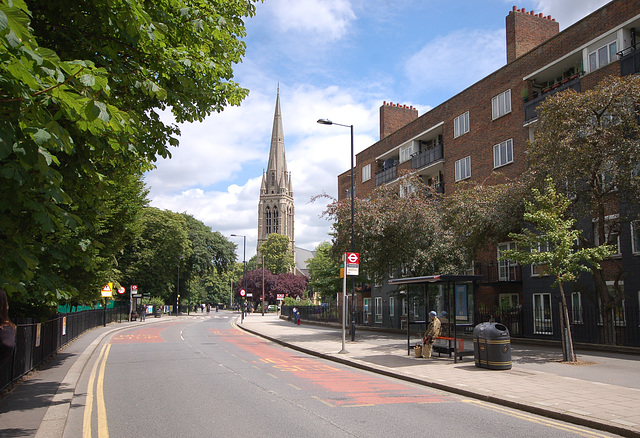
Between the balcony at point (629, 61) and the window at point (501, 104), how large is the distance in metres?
7.24

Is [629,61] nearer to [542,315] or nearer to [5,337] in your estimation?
[542,315]

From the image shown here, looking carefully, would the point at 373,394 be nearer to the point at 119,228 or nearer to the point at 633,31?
the point at 119,228

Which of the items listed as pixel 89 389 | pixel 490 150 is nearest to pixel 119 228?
pixel 89 389

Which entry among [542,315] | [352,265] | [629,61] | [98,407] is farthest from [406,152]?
[98,407]

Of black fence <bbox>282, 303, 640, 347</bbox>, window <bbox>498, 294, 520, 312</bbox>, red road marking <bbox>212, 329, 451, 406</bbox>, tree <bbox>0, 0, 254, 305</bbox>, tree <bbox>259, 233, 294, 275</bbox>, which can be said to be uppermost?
tree <bbox>259, 233, 294, 275</bbox>

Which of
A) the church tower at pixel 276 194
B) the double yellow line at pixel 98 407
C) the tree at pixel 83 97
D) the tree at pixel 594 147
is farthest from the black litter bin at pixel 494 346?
the church tower at pixel 276 194

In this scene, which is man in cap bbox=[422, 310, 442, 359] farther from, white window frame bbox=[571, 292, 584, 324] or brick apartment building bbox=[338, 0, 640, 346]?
white window frame bbox=[571, 292, 584, 324]

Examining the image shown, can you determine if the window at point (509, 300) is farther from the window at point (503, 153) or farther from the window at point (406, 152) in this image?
the window at point (406, 152)

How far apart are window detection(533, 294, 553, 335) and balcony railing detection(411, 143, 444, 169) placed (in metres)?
12.7

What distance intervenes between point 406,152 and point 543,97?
48.9 feet

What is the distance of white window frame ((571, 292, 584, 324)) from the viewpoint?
22.2 meters

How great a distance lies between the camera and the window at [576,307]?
22.2m

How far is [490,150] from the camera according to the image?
A: 96.9 ft

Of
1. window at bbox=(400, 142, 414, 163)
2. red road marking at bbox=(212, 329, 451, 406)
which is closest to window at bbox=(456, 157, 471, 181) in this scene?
window at bbox=(400, 142, 414, 163)
